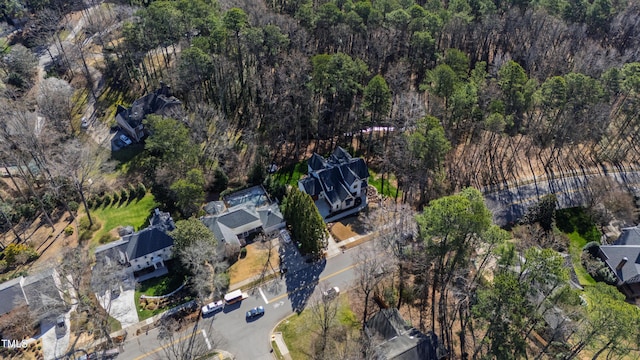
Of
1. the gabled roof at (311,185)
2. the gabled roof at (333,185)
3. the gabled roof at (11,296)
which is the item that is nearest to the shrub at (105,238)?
the gabled roof at (11,296)

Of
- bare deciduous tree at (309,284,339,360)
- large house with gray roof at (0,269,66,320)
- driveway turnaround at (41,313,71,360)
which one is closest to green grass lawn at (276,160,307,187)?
bare deciduous tree at (309,284,339,360)

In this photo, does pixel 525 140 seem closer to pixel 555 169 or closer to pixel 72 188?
pixel 555 169

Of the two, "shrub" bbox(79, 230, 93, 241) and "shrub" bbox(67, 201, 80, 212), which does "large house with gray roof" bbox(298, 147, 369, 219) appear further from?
"shrub" bbox(67, 201, 80, 212)

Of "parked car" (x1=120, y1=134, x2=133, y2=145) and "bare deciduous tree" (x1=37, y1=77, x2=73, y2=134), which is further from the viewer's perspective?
"bare deciduous tree" (x1=37, y1=77, x2=73, y2=134)

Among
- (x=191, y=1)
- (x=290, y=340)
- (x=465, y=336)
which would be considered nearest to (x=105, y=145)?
(x=191, y=1)

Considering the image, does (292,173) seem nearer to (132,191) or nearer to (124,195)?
(132,191)

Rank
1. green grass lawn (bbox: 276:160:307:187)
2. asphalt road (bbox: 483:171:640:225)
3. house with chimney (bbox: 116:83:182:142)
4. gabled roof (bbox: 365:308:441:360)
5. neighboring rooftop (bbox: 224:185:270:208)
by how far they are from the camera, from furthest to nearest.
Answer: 1. house with chimney (bbox: 116:83:182:142)
2. green grass lawn (bbox: 276:160:307:187)
3. asphalt road (bbox: 483:171:640:225)
4. neighboring rooftop (bbox: 224:185:270:208)
5. gabled roof (bbox: 365:308:441:360)
